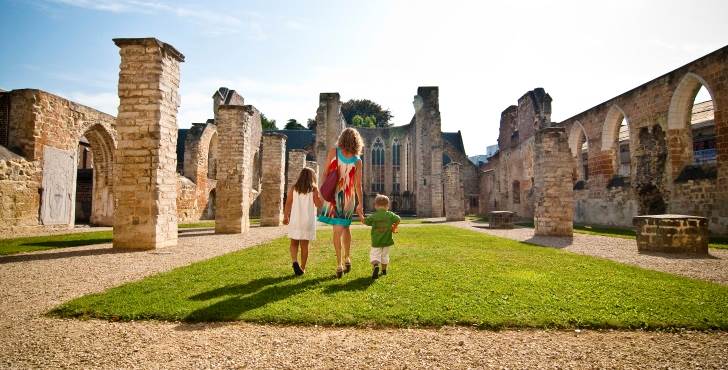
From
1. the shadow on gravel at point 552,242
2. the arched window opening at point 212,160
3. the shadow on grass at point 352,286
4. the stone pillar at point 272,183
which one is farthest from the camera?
the arched window opening at point 212,160

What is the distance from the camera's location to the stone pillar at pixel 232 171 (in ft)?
36.4

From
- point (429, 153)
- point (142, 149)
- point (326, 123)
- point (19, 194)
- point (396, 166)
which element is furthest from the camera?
point (396, 166)

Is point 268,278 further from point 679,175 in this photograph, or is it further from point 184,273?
point 679,175

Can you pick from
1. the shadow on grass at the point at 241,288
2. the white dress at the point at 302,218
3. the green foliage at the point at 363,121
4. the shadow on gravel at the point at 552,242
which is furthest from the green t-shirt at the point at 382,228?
the green foliage at the point at 363,121

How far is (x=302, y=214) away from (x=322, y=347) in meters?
2.31

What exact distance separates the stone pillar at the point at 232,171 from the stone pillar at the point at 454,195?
12.0m

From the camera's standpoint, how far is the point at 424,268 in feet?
15.4

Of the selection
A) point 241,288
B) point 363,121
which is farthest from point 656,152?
point 363,121

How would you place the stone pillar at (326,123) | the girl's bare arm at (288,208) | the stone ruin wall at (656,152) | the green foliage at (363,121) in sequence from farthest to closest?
the green foliage at (363,121) → the stone pillar at (326,123) → the stone ruin wall at (656,152) → the girl's bare arm at (288,208)

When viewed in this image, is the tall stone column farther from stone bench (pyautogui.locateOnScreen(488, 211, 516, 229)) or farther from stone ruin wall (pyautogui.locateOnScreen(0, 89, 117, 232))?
stone bench (pyautogui.locateOnScreen(488, 211, 516, 229))

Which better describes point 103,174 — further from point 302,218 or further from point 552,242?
point 552,242

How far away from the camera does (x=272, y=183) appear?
14828mm

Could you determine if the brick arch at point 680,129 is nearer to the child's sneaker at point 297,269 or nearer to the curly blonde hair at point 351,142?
the curly blonde hair at point 351,142

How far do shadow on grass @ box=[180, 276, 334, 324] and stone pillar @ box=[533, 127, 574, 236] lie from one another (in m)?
9.02
